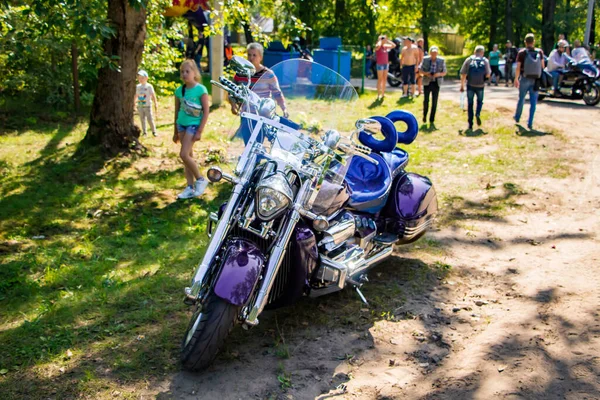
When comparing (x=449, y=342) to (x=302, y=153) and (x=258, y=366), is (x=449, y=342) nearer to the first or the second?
(x=258, y=366)

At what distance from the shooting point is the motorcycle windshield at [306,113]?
423cm

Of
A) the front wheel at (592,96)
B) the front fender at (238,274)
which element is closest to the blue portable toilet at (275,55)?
the front wheel at (592,96)

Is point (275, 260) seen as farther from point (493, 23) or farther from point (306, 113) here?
point (493, 23)

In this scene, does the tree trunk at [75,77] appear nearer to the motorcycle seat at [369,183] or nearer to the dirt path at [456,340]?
the motorcycle seat at [369,183]

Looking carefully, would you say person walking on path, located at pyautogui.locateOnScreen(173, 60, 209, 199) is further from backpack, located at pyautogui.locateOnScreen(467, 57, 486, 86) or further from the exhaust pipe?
backpack, located at pyautogui.locateOnScreen(467, 57, 486, 86)

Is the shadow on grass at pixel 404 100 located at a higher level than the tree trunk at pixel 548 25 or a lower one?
lower

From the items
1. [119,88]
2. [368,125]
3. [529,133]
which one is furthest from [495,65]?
[368,125]

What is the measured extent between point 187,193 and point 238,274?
14.3 feet

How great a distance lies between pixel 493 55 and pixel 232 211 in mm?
21378

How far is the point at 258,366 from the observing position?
13.5ft

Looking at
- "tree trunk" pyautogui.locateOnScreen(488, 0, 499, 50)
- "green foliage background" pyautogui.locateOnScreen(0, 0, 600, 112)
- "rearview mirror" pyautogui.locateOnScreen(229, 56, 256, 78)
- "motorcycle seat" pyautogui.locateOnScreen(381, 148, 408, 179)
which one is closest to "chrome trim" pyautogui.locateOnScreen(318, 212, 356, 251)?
"motorcycle seat" pyautogui.locateOnScreen(381, 148, 408, 179)

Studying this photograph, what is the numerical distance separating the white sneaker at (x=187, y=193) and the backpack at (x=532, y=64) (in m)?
7.75

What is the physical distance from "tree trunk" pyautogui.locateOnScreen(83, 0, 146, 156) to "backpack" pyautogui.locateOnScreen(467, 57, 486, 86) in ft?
21.4

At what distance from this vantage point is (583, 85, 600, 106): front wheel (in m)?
15.8
